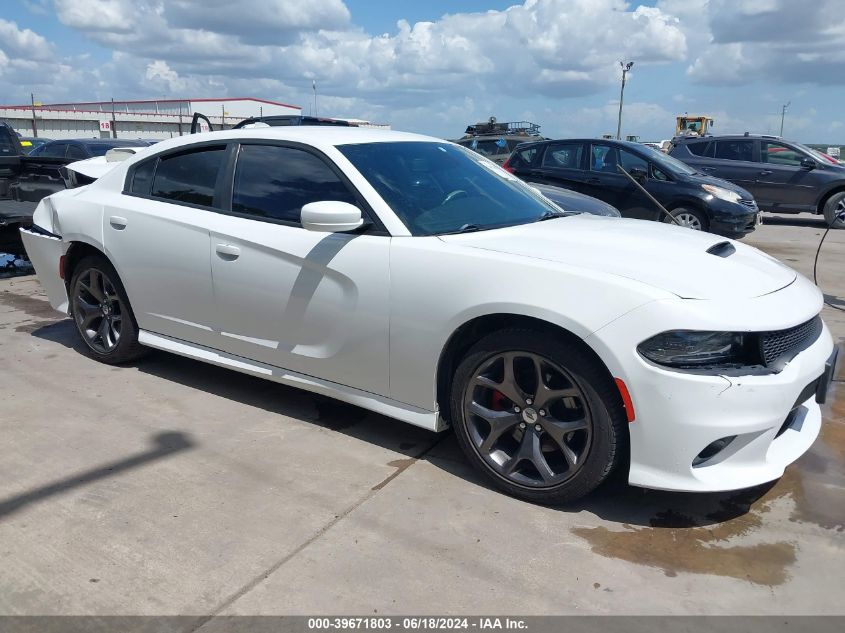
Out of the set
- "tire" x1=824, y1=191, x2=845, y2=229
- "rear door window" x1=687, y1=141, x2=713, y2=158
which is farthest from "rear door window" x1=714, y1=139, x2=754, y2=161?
"tire" x1=824, y1=191, x2=845, y2=229

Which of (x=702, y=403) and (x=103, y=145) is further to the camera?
(x=103, y=145)

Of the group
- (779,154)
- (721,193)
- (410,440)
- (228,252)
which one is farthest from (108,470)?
(779,154)

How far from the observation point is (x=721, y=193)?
999 cm

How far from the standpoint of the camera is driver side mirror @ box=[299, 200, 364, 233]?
3293 millimetres

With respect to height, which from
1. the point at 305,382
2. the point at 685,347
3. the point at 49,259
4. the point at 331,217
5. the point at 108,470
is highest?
the point at 331,217

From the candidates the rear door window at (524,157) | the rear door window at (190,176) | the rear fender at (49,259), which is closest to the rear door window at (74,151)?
the rear door window at (524,157)

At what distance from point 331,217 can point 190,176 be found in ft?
4.88

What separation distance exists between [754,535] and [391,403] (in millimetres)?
1685

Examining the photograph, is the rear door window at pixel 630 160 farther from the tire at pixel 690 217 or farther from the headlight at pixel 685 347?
the headlight at pixel 685 347

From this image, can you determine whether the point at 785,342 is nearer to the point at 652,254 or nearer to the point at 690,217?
the point at 652,254

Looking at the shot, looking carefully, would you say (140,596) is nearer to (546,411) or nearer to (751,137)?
(546,411)

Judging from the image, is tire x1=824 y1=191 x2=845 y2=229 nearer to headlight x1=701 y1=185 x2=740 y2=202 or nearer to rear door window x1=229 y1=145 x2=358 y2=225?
headlight x1=701 y1=185 x2=740 y2=202

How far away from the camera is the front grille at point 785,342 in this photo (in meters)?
2.77

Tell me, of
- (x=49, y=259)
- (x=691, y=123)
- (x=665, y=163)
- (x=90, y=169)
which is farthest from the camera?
(x=691, y=123)
